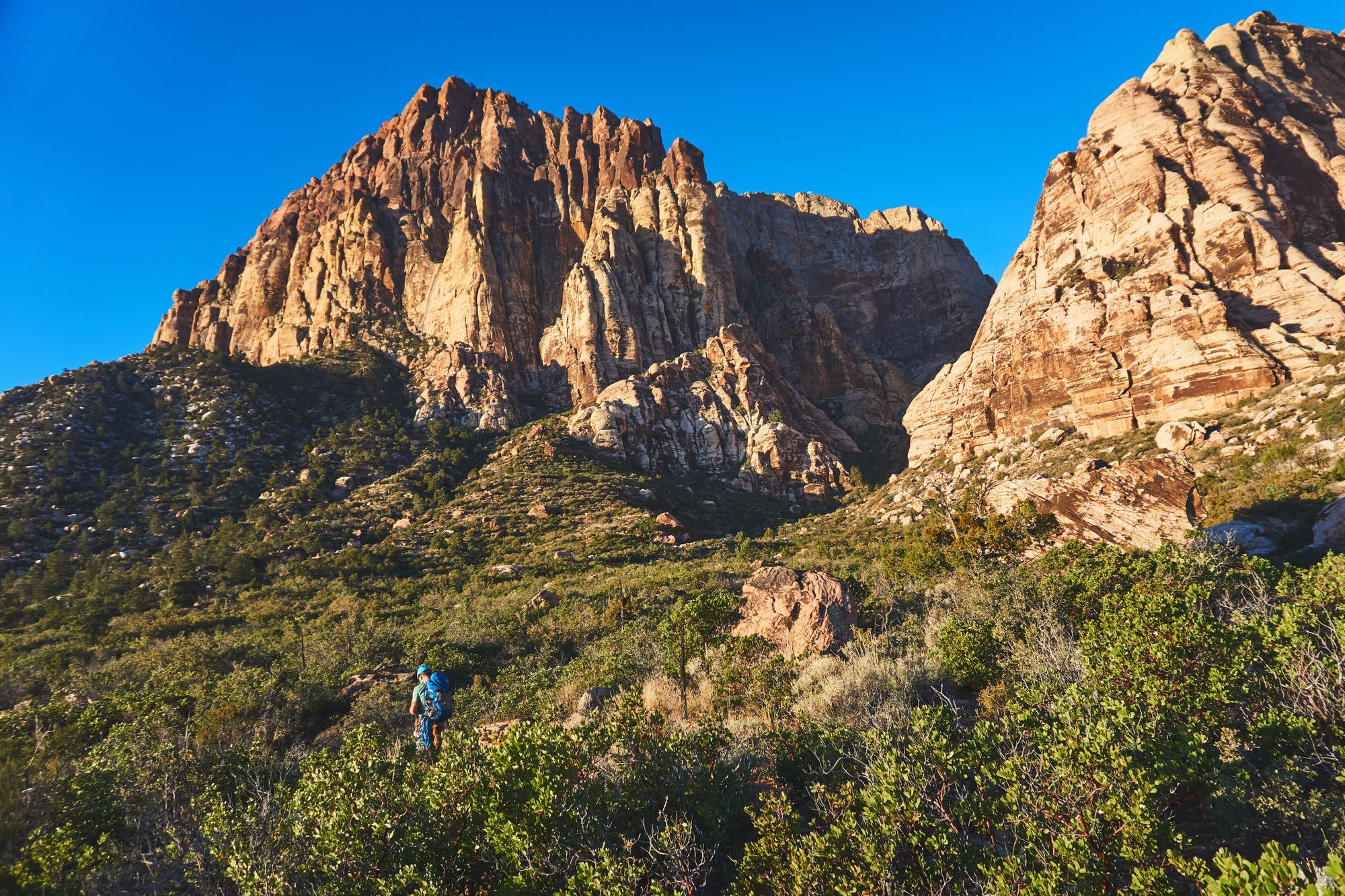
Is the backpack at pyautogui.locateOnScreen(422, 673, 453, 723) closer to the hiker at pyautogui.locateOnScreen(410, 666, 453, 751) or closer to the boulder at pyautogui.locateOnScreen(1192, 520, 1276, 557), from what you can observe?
the hiker at pyautogui.locateOnScreen(410, 666, 453, 751)

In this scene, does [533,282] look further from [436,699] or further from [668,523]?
[436,699]

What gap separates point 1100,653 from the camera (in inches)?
349

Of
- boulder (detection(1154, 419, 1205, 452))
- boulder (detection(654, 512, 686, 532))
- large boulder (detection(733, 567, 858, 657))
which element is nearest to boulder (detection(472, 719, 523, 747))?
large boulder (detection(733, 567, 858, 657))

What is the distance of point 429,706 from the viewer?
9625mm

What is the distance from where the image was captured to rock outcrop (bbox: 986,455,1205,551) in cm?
2014

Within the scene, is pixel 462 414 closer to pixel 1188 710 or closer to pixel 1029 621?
pixel 1029 621


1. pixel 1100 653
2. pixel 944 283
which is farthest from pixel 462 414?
pixel 944 283

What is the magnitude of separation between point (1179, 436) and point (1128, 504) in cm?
1705

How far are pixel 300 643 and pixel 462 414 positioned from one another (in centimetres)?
4453

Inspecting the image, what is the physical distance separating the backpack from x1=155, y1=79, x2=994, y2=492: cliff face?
55.0 metres

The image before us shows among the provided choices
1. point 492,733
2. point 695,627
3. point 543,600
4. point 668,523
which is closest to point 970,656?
point 695,627

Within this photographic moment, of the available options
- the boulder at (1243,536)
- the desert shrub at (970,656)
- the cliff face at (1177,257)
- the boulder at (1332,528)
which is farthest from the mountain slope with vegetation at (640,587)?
the cliff face at (1177,257)

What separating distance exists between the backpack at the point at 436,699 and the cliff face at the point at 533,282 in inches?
2164

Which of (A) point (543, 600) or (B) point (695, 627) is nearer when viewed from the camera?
(B) point (695, 627)
